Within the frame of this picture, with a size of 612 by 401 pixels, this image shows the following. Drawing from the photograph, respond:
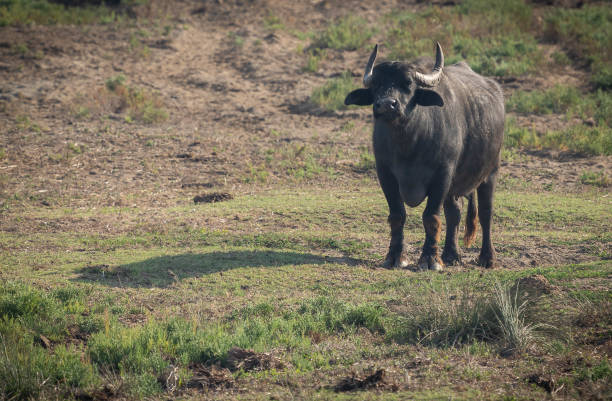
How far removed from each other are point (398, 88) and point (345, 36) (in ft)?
34.3

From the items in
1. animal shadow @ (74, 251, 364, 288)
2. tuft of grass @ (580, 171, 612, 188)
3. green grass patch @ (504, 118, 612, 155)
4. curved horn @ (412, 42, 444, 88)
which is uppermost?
curved horn @ (412, 42, 444, 88)

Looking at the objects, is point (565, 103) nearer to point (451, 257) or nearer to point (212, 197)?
point (451, 257)

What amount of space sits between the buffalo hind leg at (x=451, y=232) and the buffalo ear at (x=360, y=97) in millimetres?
1646

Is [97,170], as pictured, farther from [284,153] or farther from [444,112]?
[444,112]

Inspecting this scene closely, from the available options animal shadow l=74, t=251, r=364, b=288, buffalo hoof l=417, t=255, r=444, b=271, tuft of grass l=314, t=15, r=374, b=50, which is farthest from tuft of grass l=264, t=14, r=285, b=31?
buffalo hoof l=417, t=255, r=444, b=271

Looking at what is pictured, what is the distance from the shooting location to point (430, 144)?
305 inches

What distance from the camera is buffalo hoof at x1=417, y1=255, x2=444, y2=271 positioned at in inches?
307

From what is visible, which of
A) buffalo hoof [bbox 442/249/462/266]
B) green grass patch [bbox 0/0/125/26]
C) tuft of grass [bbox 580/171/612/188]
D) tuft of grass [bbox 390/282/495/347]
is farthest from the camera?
green grass patch [bbox 0/0/125/26]

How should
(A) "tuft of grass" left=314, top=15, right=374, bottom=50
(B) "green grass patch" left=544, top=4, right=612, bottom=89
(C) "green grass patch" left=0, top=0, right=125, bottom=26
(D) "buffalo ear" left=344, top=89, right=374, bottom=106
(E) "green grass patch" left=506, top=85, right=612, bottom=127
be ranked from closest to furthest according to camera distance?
(D) "buffalo ear" left=344, top=89, right=374, bottom=106 < (E) "green grass patch" left=506, top=85, right=612, bottom=127 < (B) "green grass patch" left=544, top=4, right=612, bottom=89 < (A) "tuft of grass" left=314, top=15, right=374, bottom=50 < (C) "green grass patch" left=0, top=0, right=125, bottom=26

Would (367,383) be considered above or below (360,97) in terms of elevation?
below

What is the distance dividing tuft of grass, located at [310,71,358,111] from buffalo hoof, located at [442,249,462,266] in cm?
665

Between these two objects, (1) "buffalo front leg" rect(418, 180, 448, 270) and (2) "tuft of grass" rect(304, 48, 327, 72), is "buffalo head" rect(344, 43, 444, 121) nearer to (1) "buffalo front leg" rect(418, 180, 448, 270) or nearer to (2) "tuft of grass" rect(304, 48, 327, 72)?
(1) "buffalo front leg" rect(418, 180, 448, 270)

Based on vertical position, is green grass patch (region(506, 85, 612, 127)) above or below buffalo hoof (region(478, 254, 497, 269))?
above

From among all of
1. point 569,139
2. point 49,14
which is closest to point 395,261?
point 569,139
